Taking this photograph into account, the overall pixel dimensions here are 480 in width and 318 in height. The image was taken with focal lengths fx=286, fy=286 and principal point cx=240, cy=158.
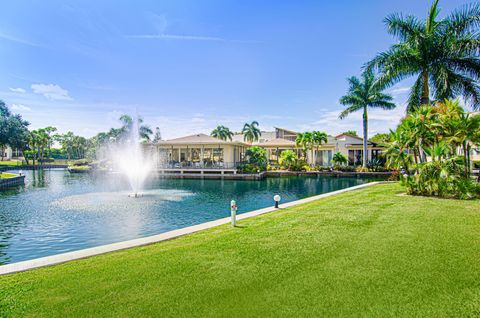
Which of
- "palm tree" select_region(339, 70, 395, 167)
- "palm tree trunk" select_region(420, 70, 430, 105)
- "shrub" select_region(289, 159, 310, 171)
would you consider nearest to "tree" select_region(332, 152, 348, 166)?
"palm tree" select_region(339, 70, 395, 167)

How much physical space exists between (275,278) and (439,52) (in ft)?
53.5

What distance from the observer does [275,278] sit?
4262 millimetres

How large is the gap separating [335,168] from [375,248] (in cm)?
2828

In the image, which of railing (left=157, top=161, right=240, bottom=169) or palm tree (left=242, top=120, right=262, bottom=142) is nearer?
railing (left=157, top=161, right=240, bottom=169)

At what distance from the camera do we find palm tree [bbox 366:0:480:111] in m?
14.3

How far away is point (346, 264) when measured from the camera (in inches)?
185

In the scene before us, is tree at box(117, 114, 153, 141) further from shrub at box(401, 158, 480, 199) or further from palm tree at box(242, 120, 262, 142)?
shrub at box(401, 158, 480, 199)

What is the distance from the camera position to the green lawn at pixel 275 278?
3471mm

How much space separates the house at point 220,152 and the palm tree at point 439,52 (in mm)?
19300

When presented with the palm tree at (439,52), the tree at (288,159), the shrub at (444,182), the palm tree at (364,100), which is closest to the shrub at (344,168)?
the palm tree at (364,100)

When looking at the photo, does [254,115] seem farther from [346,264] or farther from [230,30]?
[346,264]

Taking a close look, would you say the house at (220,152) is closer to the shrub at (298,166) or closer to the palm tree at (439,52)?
the shrub at (298,166)

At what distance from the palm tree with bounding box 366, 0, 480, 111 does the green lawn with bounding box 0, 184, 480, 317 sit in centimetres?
1133

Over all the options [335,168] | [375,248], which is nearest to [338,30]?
[335,168]
